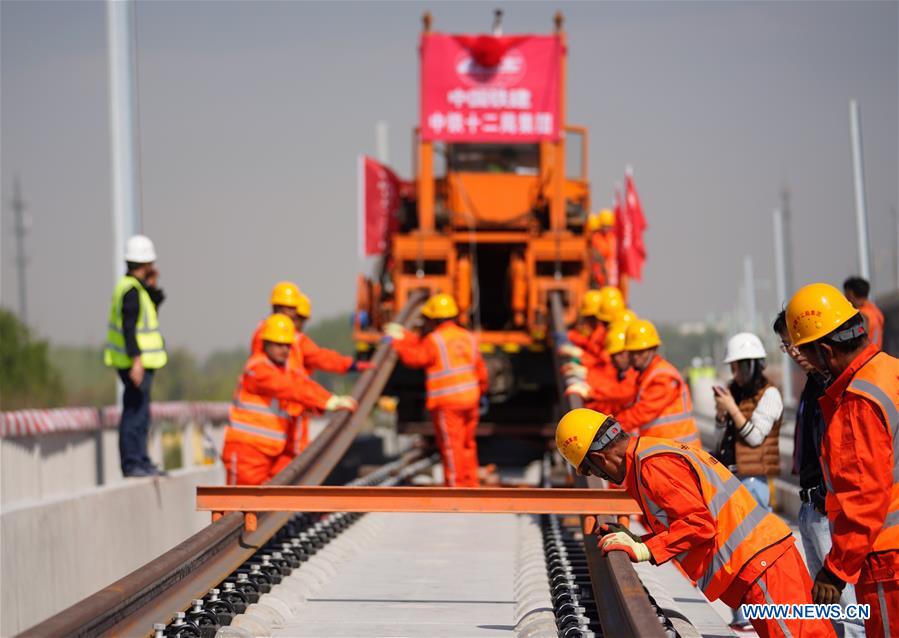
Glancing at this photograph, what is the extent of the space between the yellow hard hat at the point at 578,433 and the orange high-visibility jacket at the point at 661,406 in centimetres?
333

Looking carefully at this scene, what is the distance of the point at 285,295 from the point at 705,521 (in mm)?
6660

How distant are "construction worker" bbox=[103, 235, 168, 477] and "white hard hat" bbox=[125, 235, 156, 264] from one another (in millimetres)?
17

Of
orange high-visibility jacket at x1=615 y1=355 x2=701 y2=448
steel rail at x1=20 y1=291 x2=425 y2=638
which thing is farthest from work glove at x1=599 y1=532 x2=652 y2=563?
orange high-visibility jacket at x1=615 y1=355 x2=701 y2=448

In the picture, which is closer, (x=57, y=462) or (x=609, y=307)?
(x=57, y=462)

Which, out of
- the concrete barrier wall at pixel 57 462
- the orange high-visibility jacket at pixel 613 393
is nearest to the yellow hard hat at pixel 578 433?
the concrete barrier wall at pixel 57 462

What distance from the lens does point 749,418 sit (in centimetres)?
753

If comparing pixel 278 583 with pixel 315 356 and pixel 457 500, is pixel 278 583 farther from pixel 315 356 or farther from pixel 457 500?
pixel 315 356

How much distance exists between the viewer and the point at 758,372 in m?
7.57

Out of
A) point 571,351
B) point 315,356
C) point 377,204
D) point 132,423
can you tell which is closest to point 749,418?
point 571,351

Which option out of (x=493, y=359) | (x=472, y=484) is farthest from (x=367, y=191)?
(x=472, y=484)

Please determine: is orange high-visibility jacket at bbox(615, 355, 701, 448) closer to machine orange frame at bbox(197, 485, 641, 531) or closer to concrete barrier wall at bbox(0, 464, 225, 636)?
machine orange frame at bbox(197, 485, 641, 531)

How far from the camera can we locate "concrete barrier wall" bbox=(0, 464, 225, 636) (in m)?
7.41

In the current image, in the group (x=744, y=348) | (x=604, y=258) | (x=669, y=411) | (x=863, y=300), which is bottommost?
(x=669, y=411)

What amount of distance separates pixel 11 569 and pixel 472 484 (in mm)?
5497
